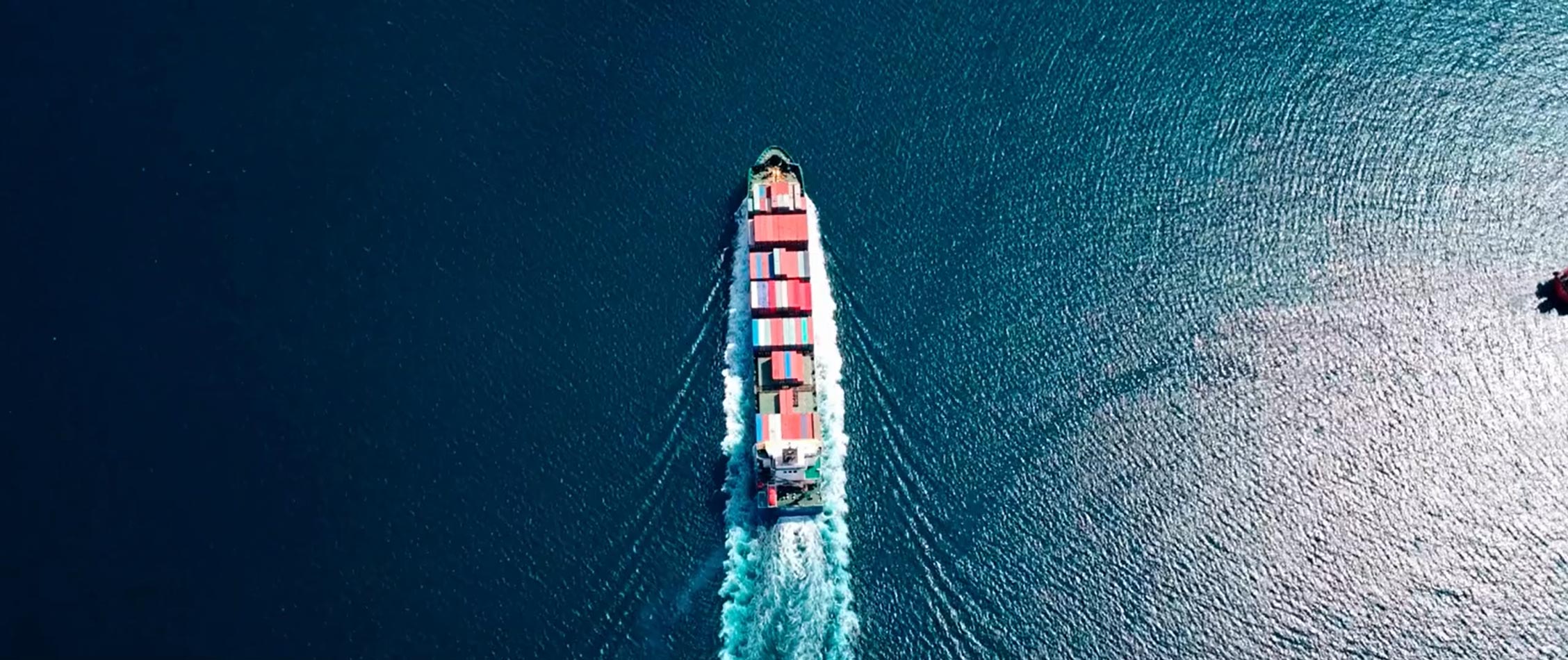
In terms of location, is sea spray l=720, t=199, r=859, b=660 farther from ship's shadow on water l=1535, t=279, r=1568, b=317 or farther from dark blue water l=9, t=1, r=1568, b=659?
ship's shadow on water l=1535, t=279, r=1568, b=317

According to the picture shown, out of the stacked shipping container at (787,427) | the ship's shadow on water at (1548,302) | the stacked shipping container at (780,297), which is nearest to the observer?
the stacked shipping container at (787,427)

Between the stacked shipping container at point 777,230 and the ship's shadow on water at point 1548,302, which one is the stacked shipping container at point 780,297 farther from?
the ship's shadow on water at point 1548,302

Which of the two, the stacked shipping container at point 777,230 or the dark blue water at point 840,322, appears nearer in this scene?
the dark blue water at point 840,322

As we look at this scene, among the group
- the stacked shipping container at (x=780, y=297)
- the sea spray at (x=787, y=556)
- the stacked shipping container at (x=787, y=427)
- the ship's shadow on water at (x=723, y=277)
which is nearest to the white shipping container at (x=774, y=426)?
the stacked shipping container at (x=787, y=427)

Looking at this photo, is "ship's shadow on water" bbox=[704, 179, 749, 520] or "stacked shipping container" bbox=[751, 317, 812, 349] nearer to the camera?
"ship's shadow on water" bbox=[704, 179, 749, 520]

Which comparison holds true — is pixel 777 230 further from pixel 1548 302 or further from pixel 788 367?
pixel 1548 302

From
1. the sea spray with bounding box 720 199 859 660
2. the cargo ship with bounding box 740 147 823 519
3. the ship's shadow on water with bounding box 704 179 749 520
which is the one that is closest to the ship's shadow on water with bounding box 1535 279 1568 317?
the sea spray with bounding box 720 199 859 660
